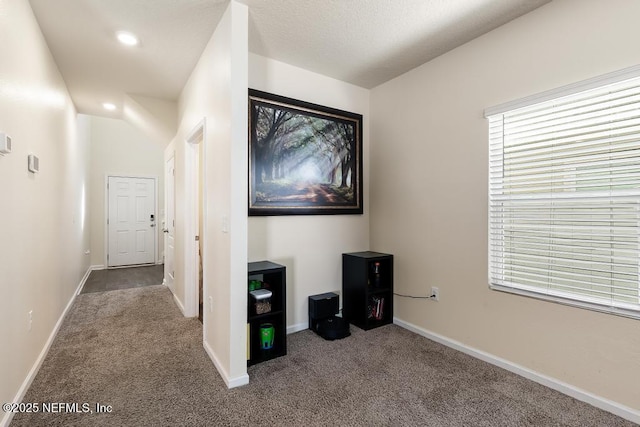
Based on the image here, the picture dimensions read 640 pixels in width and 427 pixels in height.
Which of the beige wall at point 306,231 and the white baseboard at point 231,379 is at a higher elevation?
the beige wall at point 306,231

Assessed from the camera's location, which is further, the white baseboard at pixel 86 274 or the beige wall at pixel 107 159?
the beige wall at pixel 107 159

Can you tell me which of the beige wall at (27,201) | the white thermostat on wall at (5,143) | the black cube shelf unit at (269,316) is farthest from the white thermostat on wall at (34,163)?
the black cube shelf unit at (269,316)

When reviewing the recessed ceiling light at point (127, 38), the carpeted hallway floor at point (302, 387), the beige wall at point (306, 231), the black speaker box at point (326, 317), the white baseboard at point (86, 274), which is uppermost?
the recessed ceiling light at point (127, 38)

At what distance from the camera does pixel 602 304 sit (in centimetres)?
188

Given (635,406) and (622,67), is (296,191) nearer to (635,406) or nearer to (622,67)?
(622,67)

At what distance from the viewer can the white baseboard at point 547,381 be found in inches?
70.5

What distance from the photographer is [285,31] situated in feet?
8.09

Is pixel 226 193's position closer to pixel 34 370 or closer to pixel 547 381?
pixel 34 370

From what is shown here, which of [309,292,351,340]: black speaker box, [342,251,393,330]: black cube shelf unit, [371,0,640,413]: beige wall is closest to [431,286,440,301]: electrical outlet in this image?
[371,0,640,413]: beige wall

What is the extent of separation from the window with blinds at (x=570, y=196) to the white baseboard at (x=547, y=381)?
539 millimetres

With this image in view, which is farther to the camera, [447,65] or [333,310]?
[333,310]

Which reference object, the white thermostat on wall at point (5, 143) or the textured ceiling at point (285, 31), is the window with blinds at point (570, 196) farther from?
the white thermostat on wall at point (5, 143)

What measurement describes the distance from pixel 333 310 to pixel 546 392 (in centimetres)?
172

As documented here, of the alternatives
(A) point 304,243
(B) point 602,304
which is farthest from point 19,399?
(B) point 602,304
